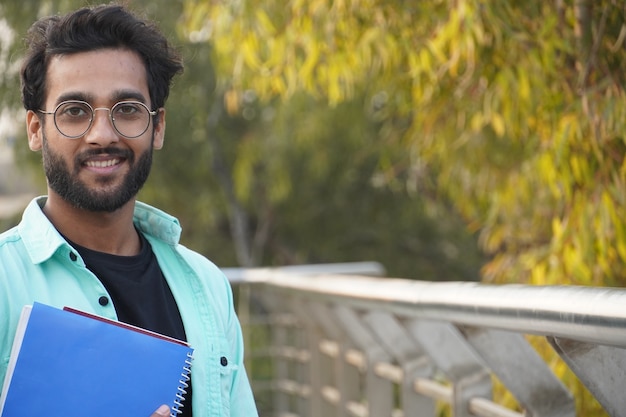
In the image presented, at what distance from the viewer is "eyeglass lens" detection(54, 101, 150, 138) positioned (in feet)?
7.14

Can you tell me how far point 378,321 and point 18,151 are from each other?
7.49 metres

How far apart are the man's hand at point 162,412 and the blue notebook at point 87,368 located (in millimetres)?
11

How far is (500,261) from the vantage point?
5.66 m

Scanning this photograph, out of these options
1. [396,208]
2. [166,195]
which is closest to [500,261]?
[166,195]

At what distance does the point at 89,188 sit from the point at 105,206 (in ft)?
0.16

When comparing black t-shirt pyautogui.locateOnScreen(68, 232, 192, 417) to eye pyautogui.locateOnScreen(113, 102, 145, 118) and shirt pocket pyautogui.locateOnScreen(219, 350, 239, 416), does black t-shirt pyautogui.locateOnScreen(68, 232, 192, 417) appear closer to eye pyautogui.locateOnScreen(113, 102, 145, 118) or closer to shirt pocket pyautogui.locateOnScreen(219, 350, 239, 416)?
shirt pocket pyautogui.locateOnScreen(219, 350, 239, 416)

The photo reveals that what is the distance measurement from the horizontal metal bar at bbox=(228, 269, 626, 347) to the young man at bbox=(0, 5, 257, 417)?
0.49 meters

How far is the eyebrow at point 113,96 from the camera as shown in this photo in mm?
2182

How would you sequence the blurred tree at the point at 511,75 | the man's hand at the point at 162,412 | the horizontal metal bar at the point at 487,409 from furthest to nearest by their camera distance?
1. the blurred tree at the point at 511,75
2. the horizontal metal bar at the point at 487,409
3. the man's hand at the point at 162,412

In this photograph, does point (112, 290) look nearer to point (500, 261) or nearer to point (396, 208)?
point (500, 261)

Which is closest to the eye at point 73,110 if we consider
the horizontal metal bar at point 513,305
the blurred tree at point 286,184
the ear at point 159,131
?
the ear at point 159,131

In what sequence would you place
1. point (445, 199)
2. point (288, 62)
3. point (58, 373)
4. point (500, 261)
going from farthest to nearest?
point (445, 199), point (500, 261), point (288, 62), point (58, 373)

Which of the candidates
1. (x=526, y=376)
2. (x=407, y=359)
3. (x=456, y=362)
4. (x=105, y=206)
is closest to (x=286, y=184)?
(x=407, y=359)

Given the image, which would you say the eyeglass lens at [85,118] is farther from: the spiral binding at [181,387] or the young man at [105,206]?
the spiral binding at [181,387]
